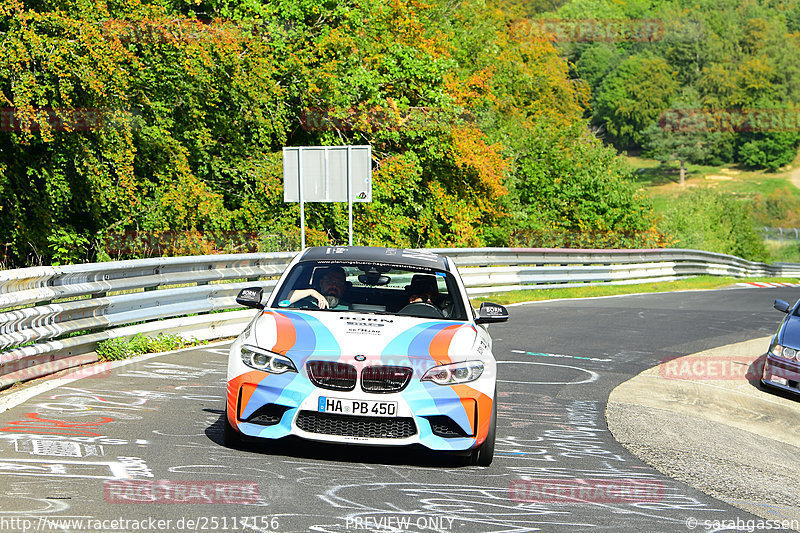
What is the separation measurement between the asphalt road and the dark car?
7.59ft

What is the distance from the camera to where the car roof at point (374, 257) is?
7934 mm

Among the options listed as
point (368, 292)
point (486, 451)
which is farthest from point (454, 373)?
point (368, 292)

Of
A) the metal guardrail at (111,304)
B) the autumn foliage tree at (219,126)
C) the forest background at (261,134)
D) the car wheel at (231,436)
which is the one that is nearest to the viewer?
the car wheel at (231,436)

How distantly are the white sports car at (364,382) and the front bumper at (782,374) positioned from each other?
5.38 meters

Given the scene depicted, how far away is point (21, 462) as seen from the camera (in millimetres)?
6047

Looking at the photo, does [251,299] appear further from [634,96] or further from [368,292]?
[634,96]

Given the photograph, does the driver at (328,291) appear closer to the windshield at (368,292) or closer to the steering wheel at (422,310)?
the windshield at (368,292)

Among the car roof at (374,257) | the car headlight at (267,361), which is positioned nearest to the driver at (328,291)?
the car roof at (374,257)

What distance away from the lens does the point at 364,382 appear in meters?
6.35

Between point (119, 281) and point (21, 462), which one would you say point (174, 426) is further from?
point (119, 281)

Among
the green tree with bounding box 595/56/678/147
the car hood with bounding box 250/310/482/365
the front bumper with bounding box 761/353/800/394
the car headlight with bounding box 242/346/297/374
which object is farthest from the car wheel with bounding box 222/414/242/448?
the green tree with bounding box 595/56/678/147

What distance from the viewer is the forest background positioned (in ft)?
67.1

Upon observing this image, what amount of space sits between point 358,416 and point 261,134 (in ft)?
70.2

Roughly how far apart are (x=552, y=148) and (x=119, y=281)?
34.6 meters
